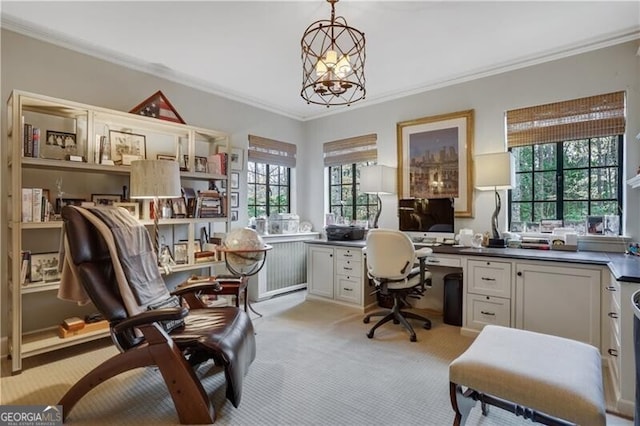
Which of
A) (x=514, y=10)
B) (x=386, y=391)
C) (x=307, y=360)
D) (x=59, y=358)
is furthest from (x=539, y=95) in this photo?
(x=59, y=358)

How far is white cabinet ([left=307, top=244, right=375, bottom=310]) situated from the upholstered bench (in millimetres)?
2064

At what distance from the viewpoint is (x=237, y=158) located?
430cm

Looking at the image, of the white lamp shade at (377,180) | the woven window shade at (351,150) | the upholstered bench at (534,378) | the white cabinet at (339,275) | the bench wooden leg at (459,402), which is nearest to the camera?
the upholstered bench at (534,378)

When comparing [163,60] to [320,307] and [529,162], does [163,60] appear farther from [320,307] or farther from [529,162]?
[529,162]

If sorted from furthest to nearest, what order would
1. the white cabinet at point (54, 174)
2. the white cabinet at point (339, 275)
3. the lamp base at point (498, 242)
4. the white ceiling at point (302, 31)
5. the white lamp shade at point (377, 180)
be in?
the white lamp shade at point (377, 180), the white cabinet at point (339, 275), the lamp base at point (498, 242), the white ceiling at point (302, 31), the white cabinet at point (54, 174)

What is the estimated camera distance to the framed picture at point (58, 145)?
2.75m

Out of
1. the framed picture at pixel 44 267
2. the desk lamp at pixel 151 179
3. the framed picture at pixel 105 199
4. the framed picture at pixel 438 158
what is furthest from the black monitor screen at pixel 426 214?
the framed picture at pixel 44 267

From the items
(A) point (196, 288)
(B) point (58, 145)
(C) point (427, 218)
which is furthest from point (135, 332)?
(C) point (427, 218)

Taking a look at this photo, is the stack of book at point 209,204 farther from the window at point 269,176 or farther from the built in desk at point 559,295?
the built in desk at point 559,295

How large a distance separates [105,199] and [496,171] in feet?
12.0

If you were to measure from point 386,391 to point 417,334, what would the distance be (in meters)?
1.07

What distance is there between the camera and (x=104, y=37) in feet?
9.39

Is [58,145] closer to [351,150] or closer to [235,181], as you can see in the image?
[235,181]

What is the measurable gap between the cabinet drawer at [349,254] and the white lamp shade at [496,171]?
1456 millimetres
